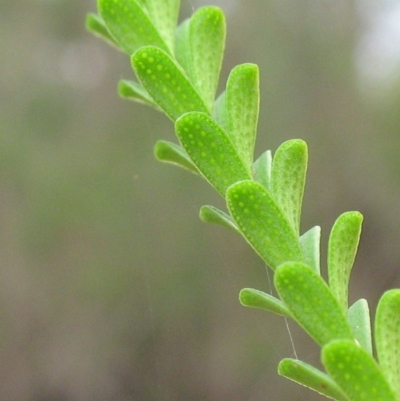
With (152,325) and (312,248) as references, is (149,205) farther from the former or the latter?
(312,248)

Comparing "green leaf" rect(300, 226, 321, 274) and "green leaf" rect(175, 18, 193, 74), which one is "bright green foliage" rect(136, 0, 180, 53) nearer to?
"green leaf" rect(175, 18, 193, 74)

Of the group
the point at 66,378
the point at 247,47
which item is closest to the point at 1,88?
the point at 247,47

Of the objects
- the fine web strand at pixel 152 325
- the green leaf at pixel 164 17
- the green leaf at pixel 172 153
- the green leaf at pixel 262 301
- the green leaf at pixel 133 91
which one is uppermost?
the green leaf at pixel 164 17

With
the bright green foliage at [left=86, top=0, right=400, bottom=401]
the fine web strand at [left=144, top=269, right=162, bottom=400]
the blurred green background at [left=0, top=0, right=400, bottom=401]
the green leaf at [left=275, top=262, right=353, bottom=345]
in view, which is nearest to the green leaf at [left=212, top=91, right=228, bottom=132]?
the bright green foliage at [left=86, top=0, right=400, bottom=401]

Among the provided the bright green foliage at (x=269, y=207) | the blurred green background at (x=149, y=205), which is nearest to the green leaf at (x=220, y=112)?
the bright green foliage at (x=269, y=207)

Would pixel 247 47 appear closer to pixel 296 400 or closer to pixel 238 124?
pixel 296 400

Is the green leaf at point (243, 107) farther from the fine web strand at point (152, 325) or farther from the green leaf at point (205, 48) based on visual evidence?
the fine web strand at point (152, 325)
